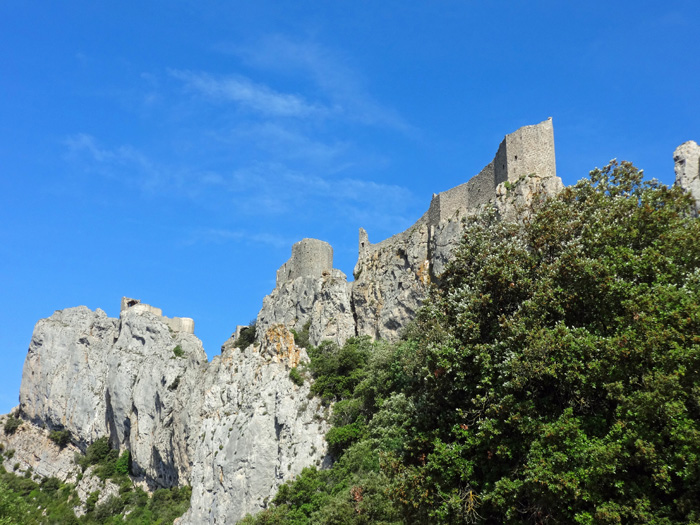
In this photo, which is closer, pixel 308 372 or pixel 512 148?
pixel 512 148

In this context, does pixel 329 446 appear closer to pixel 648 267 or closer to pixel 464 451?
pixel 464 451

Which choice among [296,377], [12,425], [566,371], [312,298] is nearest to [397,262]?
[312,298]

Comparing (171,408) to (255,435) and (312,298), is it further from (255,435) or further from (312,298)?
(255,435)

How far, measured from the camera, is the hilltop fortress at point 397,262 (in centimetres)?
4091

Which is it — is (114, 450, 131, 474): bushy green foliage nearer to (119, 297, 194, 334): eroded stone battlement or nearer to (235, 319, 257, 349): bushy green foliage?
(119, 297, 194, 334): eroded stone battlement

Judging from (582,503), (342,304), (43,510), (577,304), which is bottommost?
(43,510)

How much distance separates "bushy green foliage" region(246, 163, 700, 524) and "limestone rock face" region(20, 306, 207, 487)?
1575 inches

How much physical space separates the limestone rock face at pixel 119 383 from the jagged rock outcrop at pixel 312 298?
9680 millimetres

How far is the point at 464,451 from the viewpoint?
1770 centimetres

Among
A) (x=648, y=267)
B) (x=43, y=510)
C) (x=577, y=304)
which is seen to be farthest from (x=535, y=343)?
(x=43, y=510)

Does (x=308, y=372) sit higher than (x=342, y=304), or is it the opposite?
(x=342, y=304)

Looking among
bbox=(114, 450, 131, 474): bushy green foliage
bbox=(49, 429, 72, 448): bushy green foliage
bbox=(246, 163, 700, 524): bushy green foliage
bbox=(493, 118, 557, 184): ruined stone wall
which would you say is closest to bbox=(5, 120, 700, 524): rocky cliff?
bbox=(493, 118, 557, 184): ruined stone wall

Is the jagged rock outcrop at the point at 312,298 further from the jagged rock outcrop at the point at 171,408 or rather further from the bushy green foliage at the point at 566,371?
the bushy green foliage at the point at 566,371

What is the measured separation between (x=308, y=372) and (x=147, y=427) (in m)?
25.2
